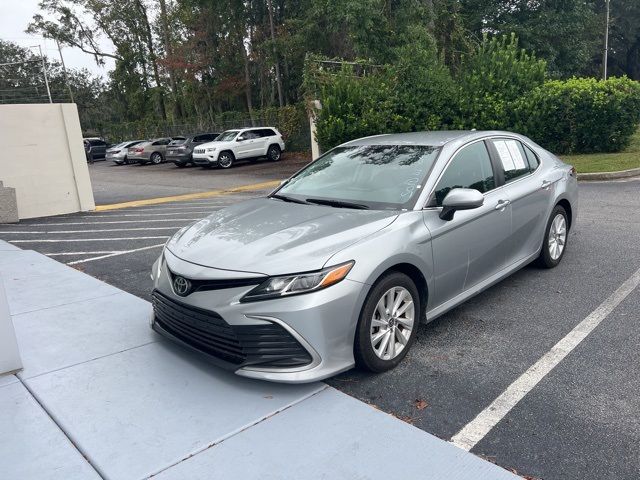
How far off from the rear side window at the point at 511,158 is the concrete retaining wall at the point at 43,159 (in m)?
9.75

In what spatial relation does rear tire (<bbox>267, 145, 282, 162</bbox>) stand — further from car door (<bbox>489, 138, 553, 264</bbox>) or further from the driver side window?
the driver side window

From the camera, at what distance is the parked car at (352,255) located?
123 inches

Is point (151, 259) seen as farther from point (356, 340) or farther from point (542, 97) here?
point (542, 97)

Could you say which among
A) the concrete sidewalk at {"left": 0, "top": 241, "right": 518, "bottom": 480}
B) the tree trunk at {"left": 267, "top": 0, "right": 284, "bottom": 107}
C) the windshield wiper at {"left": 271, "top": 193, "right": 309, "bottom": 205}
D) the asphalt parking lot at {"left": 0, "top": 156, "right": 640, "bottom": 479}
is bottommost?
the asphalt parking lot at {"left": 0, "top": 156, "right": 640, "bottom": 479}

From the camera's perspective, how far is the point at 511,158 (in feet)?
16.4

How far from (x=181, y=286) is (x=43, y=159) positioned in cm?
953

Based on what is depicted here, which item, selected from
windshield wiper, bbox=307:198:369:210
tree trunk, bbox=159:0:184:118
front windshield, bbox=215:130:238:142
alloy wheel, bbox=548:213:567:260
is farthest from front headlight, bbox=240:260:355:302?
tree trunk, bbox=159:0:184:118

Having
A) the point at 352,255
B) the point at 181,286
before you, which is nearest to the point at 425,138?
the point at 352,255

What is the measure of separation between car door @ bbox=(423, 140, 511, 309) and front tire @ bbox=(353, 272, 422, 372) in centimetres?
28

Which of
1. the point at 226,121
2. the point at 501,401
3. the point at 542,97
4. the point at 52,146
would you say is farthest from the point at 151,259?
the point at 226,121

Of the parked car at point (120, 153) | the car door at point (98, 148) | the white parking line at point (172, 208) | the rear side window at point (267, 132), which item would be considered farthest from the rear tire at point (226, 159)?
the car door at point (98, 148)

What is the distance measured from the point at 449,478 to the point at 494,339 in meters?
1.70

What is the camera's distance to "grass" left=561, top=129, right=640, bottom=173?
1264cm

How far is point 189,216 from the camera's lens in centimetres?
1024
